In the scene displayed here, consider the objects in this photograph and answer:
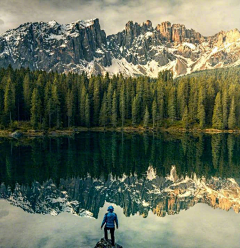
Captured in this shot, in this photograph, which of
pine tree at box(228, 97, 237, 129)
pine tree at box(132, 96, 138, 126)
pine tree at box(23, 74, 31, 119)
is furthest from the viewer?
pine tree at box(132, 96, 138, 126)

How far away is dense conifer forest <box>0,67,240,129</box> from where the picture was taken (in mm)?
112438

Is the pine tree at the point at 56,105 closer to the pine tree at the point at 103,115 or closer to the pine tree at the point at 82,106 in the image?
the pine tree at the point at 82,106

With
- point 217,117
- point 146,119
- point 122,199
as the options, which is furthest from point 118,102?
point 122,199

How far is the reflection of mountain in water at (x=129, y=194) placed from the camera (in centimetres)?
2812

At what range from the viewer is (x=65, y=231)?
2203cm

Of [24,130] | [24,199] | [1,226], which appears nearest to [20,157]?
[24,199]

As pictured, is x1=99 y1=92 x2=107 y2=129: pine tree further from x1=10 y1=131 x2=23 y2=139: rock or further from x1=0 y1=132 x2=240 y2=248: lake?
x1=0 y1=132 x2=240 y2=248: lake

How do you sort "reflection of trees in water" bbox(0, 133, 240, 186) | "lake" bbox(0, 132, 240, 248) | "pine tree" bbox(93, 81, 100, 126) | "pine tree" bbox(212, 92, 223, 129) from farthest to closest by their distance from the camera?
"pine tree" bbox(93, 81, 100, 126) → "pine tree" bbox(212, 92, 223, 129) → "reflection of trees in water" bbox(0, 133, 240, 186) → "lake" bbox(0, 132, 240, 248)

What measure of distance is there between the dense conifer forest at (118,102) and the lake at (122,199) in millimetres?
58730

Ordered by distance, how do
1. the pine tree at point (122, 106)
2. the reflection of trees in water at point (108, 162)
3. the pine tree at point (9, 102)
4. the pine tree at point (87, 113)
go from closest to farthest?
the reflection of trees in water at point (108, 162), the pine tree at point (9, 102), the pine tree at point (87, 113), the pine tree at point (122, 106)

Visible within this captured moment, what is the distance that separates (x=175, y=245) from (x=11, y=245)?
11658 mm

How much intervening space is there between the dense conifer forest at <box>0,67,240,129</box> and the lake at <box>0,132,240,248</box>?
2312 inches

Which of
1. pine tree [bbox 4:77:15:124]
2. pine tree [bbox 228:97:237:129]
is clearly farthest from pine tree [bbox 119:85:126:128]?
pine tree [bbox 4:77:15:124]

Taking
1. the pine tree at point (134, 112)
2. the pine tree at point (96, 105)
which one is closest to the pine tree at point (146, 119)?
the pine tree at point (134, 112)
